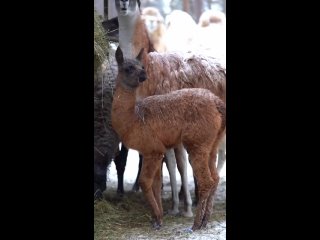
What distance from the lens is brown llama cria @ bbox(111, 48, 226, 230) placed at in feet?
9.53

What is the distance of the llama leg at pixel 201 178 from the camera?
290 cm

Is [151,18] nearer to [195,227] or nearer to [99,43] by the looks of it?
[99,43]

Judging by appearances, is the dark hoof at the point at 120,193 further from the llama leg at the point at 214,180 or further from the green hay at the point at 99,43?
the green hay at the point at 99,43

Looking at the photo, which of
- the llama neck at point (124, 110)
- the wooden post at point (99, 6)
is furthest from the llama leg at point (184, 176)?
the wooden post at point (99, 6)

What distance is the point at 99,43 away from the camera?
119 inches

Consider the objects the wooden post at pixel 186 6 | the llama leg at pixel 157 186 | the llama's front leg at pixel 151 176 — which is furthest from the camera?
the wooden post at pixel 186 6

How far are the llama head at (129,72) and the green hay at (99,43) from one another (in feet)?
0.46

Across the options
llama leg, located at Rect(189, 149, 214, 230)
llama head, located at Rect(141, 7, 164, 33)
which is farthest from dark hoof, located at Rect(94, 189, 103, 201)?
llama head, located at Rect(141, 7, 164, 33)

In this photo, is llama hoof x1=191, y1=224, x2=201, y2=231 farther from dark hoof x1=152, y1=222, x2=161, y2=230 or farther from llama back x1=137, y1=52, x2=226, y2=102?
llama back x1=137, y1=52, x2=226, y2=102

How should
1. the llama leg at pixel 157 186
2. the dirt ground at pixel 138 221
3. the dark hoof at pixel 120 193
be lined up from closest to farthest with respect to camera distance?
the dirt ground at pixel 138 221 < the llama leg at pixel 157 186 < the dark hoof at pixel 120 193

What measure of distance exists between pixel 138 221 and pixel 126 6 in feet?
3.85

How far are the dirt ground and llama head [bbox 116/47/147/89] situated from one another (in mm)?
581
